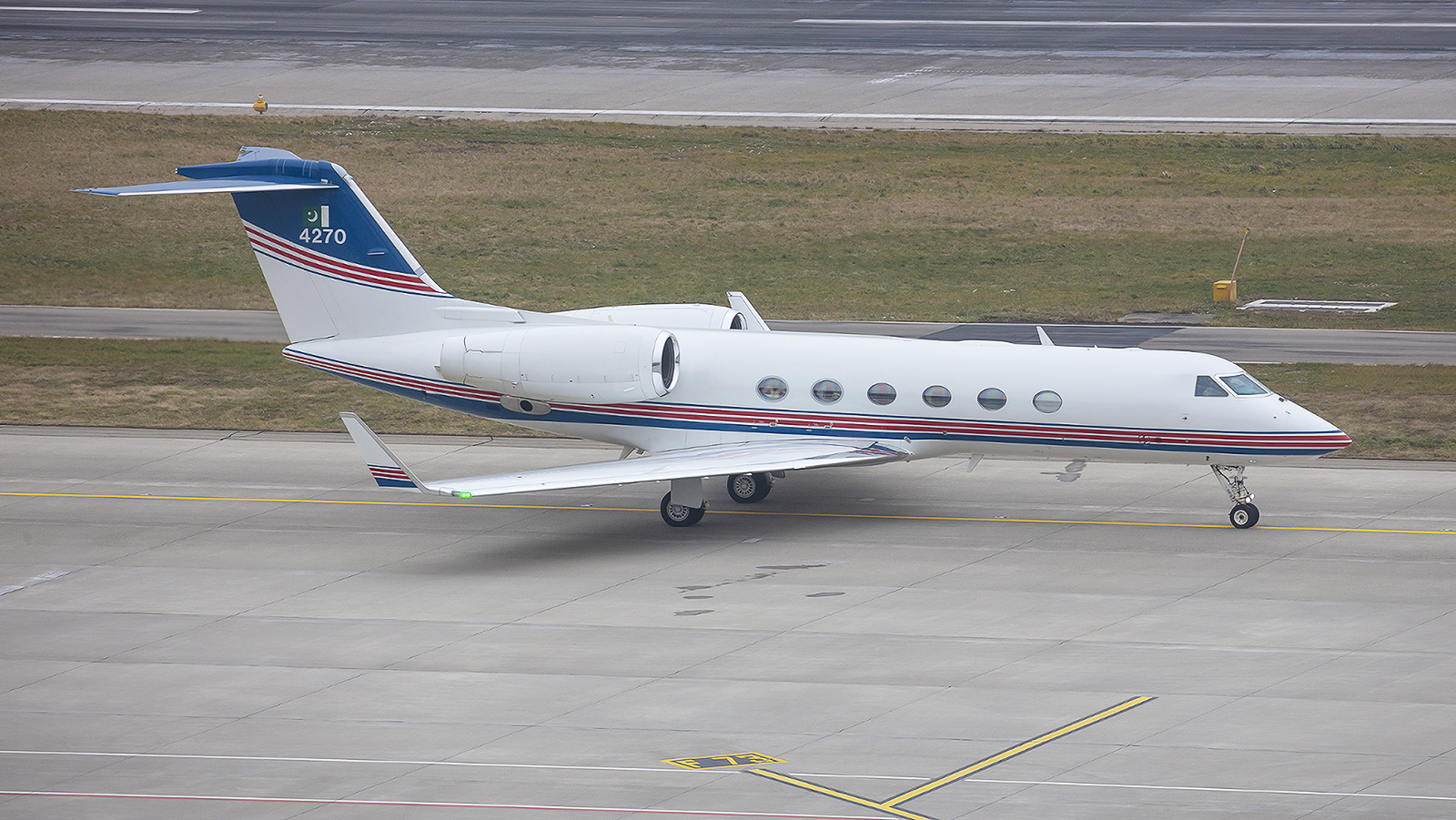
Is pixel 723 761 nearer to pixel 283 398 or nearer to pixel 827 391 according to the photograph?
pixel 827 391

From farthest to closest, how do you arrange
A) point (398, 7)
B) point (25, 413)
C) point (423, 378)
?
point (398, 7) → point (25, 413) → point (423, 378)

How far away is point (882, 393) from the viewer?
28.0 metres

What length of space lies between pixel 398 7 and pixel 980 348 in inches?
2424

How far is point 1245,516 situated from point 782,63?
47438 mm

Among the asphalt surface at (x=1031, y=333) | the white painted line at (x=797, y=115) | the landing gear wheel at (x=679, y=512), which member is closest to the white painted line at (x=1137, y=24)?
the white painted line at (x=797, y=115)


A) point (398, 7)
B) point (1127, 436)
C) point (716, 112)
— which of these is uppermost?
point (398, 7)

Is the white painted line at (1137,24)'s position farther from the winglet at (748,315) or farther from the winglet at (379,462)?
the winglet at (379,462)

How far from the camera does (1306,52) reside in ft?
229

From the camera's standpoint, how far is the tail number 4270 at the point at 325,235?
29.8m

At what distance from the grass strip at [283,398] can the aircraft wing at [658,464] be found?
8365mm

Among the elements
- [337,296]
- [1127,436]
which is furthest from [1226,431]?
[337,296]

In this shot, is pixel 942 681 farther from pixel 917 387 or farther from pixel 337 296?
→ pixel 337 296

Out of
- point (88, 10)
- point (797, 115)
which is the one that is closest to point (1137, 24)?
point (797, 115)

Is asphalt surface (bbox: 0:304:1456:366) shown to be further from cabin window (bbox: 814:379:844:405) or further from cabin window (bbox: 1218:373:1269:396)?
cabin window (bbox: 814:379:844:405)
